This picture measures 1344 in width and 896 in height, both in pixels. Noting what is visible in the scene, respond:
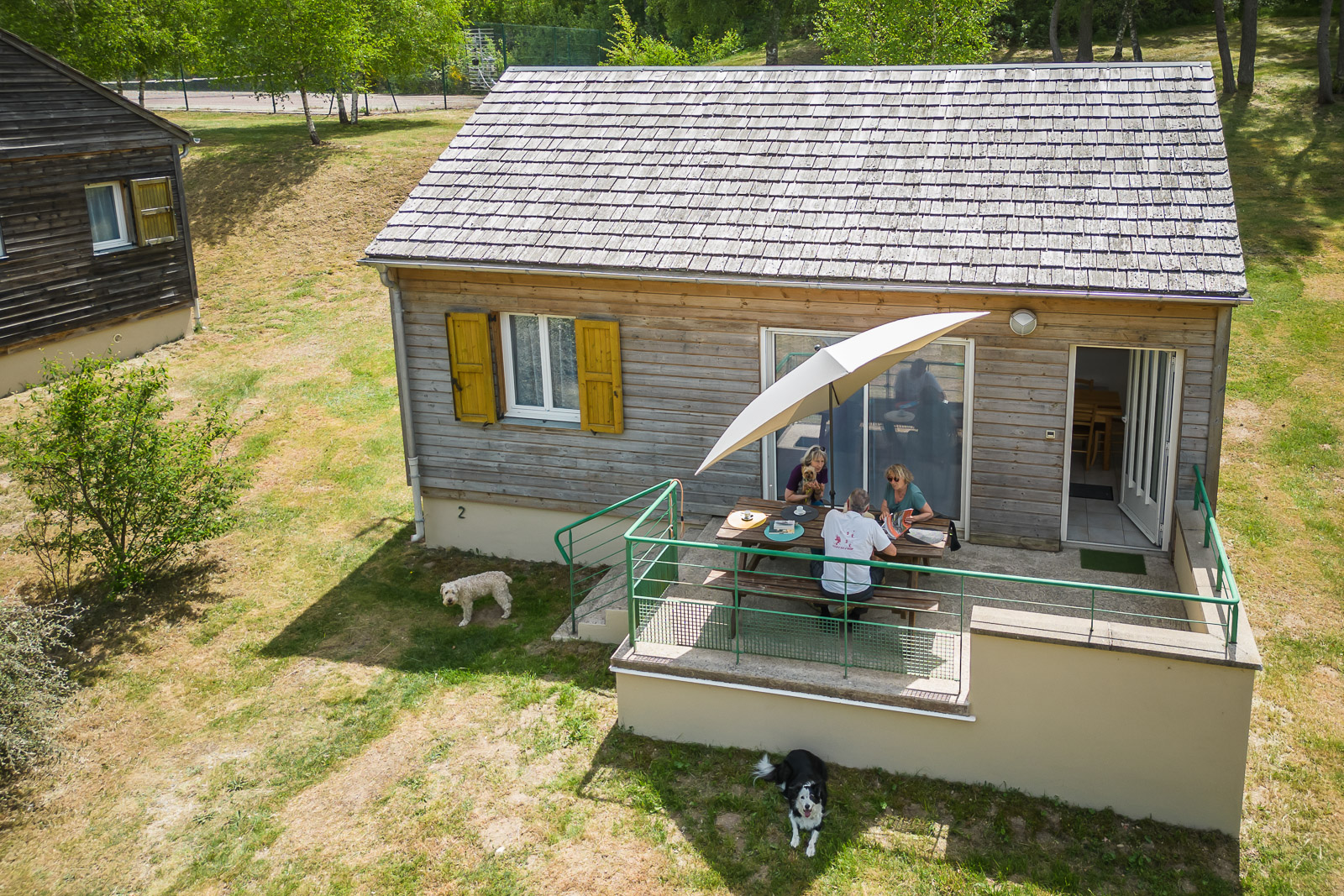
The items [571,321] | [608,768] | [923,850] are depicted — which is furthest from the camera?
[571,321]

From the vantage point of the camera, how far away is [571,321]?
1202 centimetres

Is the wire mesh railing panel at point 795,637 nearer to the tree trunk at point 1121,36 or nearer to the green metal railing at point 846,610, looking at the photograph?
the green metal railing at point 846,610

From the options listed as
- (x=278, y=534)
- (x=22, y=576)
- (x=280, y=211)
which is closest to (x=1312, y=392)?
(x=278, y=534)

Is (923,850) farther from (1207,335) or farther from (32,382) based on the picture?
(32,382)

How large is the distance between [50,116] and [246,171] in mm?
9954

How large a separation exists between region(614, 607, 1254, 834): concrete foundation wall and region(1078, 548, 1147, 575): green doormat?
2.57 meters

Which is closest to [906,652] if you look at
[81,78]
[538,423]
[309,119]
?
[538,423]

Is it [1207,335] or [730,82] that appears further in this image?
[730,82]

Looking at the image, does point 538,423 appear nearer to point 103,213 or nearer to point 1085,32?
point 103,213

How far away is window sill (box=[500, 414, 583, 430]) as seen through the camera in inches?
478

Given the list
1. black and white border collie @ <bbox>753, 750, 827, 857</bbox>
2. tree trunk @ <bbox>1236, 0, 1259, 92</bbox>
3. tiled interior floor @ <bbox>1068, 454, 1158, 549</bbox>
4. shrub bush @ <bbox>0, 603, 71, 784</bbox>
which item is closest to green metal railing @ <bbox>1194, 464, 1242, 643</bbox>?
tiled interior floor @ <bbox>1068, 454, 1158, 549</bbox>

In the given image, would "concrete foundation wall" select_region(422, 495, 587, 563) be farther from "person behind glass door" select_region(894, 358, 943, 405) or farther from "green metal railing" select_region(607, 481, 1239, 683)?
"person behind glass door" select_region(894, 358, 943, 405)

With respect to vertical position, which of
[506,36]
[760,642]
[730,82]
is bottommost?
[760,642]

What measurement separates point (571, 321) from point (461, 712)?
463 centimetres
